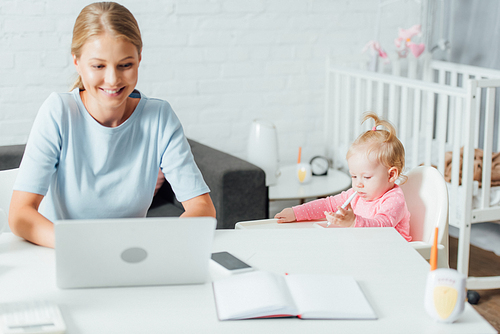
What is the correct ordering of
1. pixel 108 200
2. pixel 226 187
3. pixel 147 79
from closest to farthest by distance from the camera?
A: 1. pixel 108 200
2. pixel 226 187
3. pixel 147 79

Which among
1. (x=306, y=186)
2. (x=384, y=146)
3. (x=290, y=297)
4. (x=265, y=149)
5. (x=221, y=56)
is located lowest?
(x=306, y=186)

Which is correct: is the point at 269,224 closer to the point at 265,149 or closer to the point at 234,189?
the point at 234,189

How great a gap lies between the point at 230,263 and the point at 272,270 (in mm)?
82

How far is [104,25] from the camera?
4.12 feet

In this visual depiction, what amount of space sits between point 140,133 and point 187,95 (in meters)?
1.46

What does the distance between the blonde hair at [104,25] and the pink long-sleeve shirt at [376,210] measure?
64cm

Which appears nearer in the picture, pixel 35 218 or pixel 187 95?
pixel 35 218

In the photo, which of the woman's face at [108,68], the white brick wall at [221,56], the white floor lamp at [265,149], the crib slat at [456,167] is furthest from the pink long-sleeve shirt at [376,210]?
the white brick wall at [221,56]

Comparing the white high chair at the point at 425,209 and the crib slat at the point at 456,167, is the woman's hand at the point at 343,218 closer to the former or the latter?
the white high chair at the point at 425,209

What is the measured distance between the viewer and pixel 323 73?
3031mm

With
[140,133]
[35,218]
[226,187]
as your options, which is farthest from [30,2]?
[35,218]

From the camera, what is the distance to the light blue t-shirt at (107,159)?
130cm

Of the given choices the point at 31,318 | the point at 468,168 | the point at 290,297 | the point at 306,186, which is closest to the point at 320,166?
the point at 306,186

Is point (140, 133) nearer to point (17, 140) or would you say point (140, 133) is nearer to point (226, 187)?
point (226, 187)
